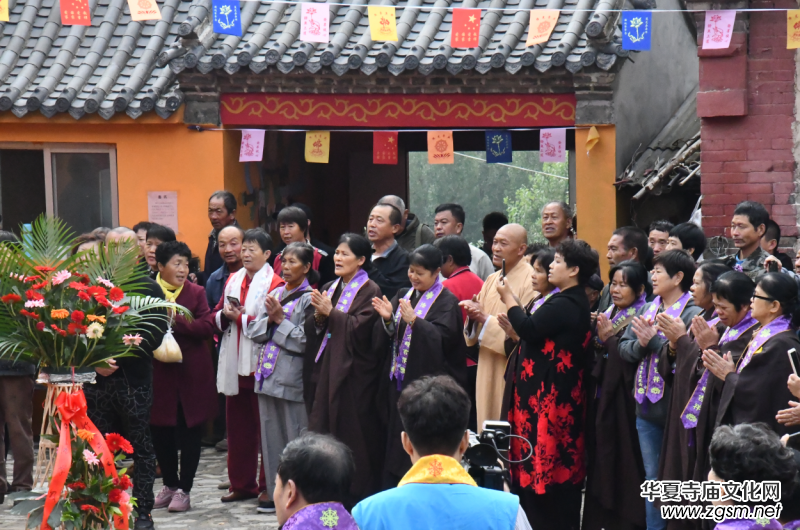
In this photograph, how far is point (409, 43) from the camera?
943 cm

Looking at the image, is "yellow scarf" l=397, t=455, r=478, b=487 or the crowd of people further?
the crowd of people

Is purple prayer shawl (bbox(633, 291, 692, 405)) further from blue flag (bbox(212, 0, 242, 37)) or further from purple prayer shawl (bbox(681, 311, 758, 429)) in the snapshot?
blue flag (bbox(212, 0, 242, 37))

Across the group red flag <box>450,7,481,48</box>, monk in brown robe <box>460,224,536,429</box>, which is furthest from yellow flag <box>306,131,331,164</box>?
monk in brown robe <box>460,224,536,429</box>

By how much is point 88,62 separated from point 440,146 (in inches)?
136

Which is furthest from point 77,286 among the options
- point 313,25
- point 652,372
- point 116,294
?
point 313,25

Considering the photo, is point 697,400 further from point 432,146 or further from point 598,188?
point 432,146

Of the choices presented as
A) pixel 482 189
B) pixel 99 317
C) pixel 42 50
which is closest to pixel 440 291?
pixel 99 317

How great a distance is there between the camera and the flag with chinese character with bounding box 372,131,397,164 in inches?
388

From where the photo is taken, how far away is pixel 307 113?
9.64 meters

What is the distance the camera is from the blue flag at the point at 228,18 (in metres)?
8.80

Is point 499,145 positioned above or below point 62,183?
above

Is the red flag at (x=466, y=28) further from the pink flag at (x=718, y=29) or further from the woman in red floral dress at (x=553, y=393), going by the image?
the woman in red floral dress at (x=553, y=393)

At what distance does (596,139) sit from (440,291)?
317cm

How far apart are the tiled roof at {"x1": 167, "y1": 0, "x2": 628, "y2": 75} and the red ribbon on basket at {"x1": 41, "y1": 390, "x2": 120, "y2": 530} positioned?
4.70 meters
